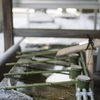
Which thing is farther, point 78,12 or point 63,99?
point 78,12

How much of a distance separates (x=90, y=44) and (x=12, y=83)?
3.71ft

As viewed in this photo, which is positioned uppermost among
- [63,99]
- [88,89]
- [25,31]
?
[25,31]

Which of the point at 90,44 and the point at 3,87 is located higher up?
the point at 90,44

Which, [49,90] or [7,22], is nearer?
[49,90]

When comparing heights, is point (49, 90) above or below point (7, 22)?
below

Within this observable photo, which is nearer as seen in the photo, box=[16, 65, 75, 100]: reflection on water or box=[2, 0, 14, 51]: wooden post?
box=[16, 65, 75, 100]: reflection on water

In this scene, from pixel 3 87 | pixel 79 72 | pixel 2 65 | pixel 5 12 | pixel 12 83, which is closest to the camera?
pixel 3 87

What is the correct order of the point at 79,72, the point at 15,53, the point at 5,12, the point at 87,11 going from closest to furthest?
the point at 79,72, the point at 15,53, the point at 5,12, the point at 87,11

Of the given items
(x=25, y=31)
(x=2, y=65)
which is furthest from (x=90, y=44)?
(x=25, y=31)

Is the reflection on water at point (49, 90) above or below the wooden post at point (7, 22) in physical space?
below

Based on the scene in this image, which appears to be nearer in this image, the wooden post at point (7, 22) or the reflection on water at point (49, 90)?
the reflection on water at point (49, 90)

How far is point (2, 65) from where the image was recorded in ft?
9.66

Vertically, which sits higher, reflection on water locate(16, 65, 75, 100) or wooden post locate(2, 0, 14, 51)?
wooden post locate(2, 0, 14, 51)

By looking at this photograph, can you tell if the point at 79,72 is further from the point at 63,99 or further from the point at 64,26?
the point at 64,26
